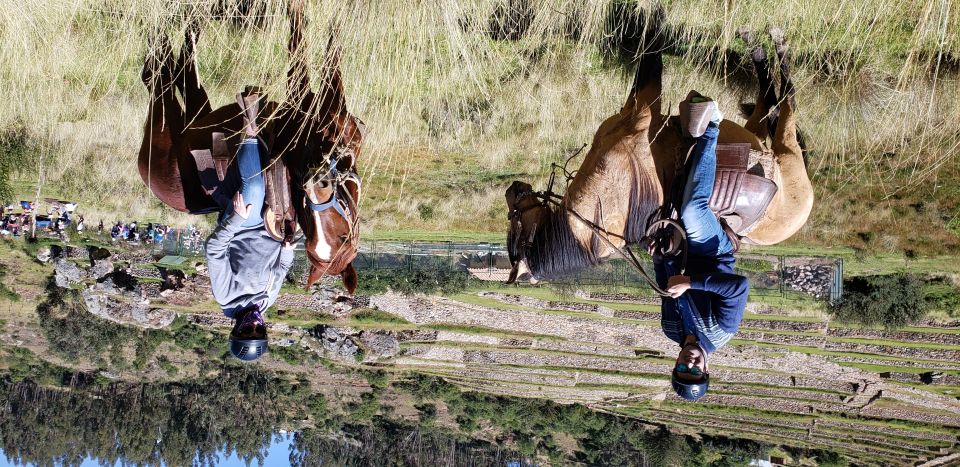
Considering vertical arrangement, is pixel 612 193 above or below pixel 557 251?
above

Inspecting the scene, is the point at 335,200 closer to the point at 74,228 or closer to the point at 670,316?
the point at 670,316

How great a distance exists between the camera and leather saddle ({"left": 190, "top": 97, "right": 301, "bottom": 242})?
10.9ft

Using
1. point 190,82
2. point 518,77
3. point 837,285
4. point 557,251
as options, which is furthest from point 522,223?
point 837,285

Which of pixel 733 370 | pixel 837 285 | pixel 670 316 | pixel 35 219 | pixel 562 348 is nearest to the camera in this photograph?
pixel 670 316

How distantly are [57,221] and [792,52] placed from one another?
42.9 ft

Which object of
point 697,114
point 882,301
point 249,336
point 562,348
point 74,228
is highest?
point 697,114

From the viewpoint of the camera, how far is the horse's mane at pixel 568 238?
344cm

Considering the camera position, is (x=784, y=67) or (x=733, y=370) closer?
(x=784, y=67)

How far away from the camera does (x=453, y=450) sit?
24.4m

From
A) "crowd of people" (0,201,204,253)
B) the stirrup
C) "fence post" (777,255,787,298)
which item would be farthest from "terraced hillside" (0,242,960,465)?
the stirrup

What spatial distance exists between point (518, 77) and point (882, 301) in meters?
7.93

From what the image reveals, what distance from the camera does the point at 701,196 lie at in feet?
11.1

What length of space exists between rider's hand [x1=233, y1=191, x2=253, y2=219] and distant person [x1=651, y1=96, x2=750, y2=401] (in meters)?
2.36

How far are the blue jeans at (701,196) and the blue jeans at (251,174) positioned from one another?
7.85 feet
